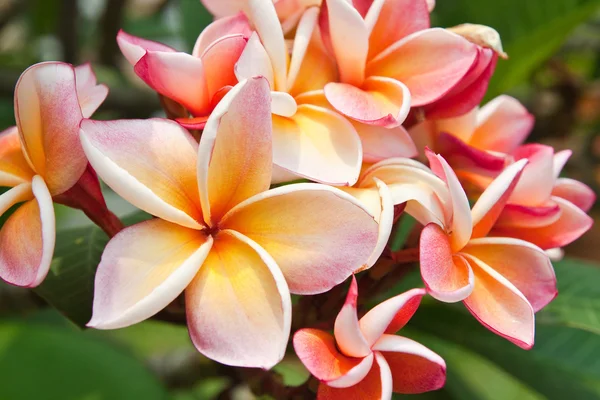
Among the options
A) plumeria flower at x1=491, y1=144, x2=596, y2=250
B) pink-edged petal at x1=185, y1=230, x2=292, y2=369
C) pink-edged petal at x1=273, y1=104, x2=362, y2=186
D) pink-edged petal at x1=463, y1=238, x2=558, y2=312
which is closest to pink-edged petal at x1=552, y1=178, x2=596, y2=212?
plumeria flower at x1=491, y1=144, x2=596, y2=250

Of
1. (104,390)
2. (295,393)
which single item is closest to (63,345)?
(104,390)

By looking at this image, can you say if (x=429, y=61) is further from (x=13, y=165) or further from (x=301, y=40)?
(x=13, y=165)

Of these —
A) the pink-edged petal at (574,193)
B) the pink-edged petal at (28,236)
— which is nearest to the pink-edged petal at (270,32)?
the pink-edged petal at (28,236)

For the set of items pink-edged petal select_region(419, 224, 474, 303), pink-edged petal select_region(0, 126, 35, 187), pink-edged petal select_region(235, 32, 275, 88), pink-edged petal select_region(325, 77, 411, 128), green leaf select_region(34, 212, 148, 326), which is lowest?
green leaf select_region(34, 212, 148, 326)

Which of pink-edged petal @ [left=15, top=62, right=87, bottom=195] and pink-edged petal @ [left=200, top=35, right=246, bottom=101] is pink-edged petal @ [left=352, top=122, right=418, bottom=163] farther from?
pink-edged petal @ [left=15, top=62, right=87, bottom=195]

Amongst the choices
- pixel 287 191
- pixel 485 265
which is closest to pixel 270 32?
pixel 287 191
